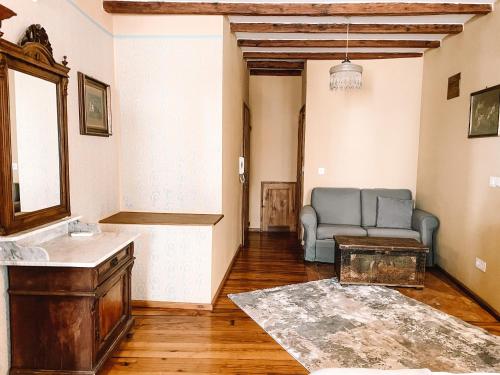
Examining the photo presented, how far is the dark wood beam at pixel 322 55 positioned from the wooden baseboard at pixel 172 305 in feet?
11.2

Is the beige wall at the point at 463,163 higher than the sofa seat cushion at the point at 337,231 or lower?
higher

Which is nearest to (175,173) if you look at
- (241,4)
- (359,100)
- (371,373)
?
(241,4)

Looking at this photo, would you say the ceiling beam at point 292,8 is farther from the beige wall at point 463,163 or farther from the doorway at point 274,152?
the doorway at point 274,152

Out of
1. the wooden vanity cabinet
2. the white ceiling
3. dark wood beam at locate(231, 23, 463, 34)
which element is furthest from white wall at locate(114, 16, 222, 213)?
the wooden vanity cabinet

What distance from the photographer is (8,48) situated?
Answer: 1.88m

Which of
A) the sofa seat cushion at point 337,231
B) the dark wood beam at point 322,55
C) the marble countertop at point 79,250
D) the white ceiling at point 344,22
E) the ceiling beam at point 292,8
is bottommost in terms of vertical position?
the sofa seat cushion at point 337,231

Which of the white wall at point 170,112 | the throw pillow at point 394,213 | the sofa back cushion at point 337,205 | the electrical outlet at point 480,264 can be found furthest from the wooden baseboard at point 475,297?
the white wall at point 170,112

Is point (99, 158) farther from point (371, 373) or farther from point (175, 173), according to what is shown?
point (371, 373)

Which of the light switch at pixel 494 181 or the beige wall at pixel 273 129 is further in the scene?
the beige wall at pixel 273 129

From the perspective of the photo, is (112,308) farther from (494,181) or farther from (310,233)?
(494,181)

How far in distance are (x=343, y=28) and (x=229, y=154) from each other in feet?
5.98

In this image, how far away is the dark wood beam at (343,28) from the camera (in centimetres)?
390

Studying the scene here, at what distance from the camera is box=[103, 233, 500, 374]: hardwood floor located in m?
2.38

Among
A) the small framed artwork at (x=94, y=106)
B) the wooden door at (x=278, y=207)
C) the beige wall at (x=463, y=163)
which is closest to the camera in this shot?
the small framed artwork at (x=94, y=106)
